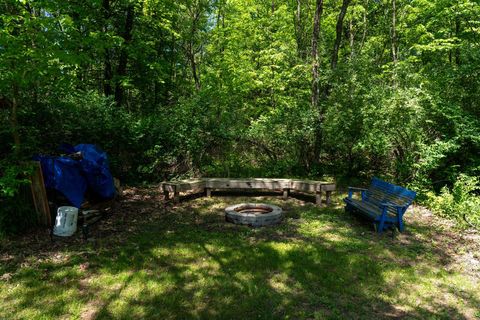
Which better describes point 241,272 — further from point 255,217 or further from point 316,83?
point 316,83

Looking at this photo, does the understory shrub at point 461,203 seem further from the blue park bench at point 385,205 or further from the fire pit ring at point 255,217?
the fire pit ring at point 255,217

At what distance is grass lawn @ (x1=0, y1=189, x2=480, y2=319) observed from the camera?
140 inches

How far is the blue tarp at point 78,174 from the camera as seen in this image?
225 inches

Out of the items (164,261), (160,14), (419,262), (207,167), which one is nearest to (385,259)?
(419,262)

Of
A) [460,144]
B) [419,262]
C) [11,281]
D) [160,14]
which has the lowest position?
[419,262]

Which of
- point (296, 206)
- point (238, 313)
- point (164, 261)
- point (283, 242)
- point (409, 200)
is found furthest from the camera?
point (296, 206)

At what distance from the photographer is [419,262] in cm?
482

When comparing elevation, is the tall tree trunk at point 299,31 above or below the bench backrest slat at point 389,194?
above

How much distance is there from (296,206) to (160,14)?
30.8 feet

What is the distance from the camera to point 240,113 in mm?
10141

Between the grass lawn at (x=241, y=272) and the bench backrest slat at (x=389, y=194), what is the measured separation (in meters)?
0.61

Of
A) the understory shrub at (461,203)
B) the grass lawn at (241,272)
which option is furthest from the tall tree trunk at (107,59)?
the understory shrub at (461,203)

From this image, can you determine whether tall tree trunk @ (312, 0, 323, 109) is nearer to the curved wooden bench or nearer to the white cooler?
the curved wooden bench

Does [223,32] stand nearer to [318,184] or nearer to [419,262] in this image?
[318,184]
